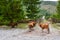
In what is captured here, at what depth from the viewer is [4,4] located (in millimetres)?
9812

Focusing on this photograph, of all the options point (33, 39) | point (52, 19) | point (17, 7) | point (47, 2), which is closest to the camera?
point (33, 39)

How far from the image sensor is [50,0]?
14.7 m

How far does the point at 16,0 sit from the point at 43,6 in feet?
18.0

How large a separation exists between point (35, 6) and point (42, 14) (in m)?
1.63

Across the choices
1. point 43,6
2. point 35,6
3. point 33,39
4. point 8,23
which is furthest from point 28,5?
point 33,39

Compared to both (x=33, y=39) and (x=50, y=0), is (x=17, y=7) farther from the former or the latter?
(x=50, y=0)

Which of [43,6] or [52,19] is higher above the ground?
[43,6]

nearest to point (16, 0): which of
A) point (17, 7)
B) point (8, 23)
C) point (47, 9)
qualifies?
point (17, 7)

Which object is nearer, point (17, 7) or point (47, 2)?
point (17, 7)

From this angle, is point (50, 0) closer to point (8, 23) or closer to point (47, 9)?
point (47, 9)

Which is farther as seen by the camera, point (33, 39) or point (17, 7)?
point (17, 7)

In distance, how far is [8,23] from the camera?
10.2m

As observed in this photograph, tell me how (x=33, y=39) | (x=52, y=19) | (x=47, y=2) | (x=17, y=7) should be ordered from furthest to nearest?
(x=47, y=2) < (x=52, y=19) < (x=17, y=7) < (x=33, y=39)

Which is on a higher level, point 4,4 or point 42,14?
point 4,4
